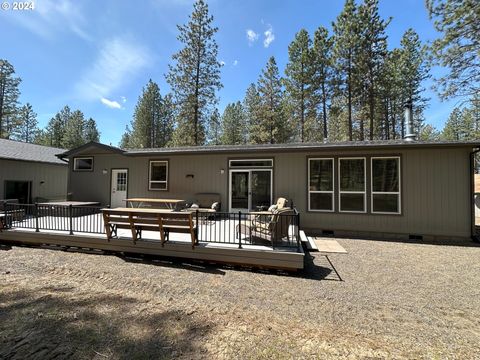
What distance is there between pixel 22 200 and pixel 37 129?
104 ft

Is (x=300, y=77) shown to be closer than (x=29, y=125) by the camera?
Yes

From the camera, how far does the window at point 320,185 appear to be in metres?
8.55

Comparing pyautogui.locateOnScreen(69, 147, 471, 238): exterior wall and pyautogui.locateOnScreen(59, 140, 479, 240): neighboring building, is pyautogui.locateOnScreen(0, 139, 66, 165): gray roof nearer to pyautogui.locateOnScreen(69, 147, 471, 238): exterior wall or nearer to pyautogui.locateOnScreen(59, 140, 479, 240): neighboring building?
pyautogui.locateOnScreen(59, 140, 479, 240): neighboring building

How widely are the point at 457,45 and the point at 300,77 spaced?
1025 centimetres

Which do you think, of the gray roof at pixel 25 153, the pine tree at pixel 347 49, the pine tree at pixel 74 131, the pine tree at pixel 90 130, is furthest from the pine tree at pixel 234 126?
the pine tree at pixel 90 130

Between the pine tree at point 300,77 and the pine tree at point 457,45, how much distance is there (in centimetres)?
Result: 892

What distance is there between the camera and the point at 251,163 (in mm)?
9516

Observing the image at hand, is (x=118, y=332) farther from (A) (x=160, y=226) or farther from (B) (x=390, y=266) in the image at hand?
(B) (x=390, y=266)

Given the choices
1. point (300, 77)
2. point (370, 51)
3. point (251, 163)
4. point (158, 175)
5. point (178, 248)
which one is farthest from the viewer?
point (300, 77)

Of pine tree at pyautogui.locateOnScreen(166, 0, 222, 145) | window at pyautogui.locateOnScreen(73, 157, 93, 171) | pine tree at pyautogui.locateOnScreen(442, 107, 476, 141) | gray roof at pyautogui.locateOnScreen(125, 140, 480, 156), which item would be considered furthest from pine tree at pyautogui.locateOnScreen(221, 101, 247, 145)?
pine tree at pyautogui.locateOnScreen(442, 107, 476, 141)

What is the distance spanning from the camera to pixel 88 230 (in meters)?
6.57

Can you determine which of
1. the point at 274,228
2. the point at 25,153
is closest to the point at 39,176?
the point at 25,153

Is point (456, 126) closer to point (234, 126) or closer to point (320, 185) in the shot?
point (234, 126)

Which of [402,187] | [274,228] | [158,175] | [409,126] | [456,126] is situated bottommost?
[274,228]
